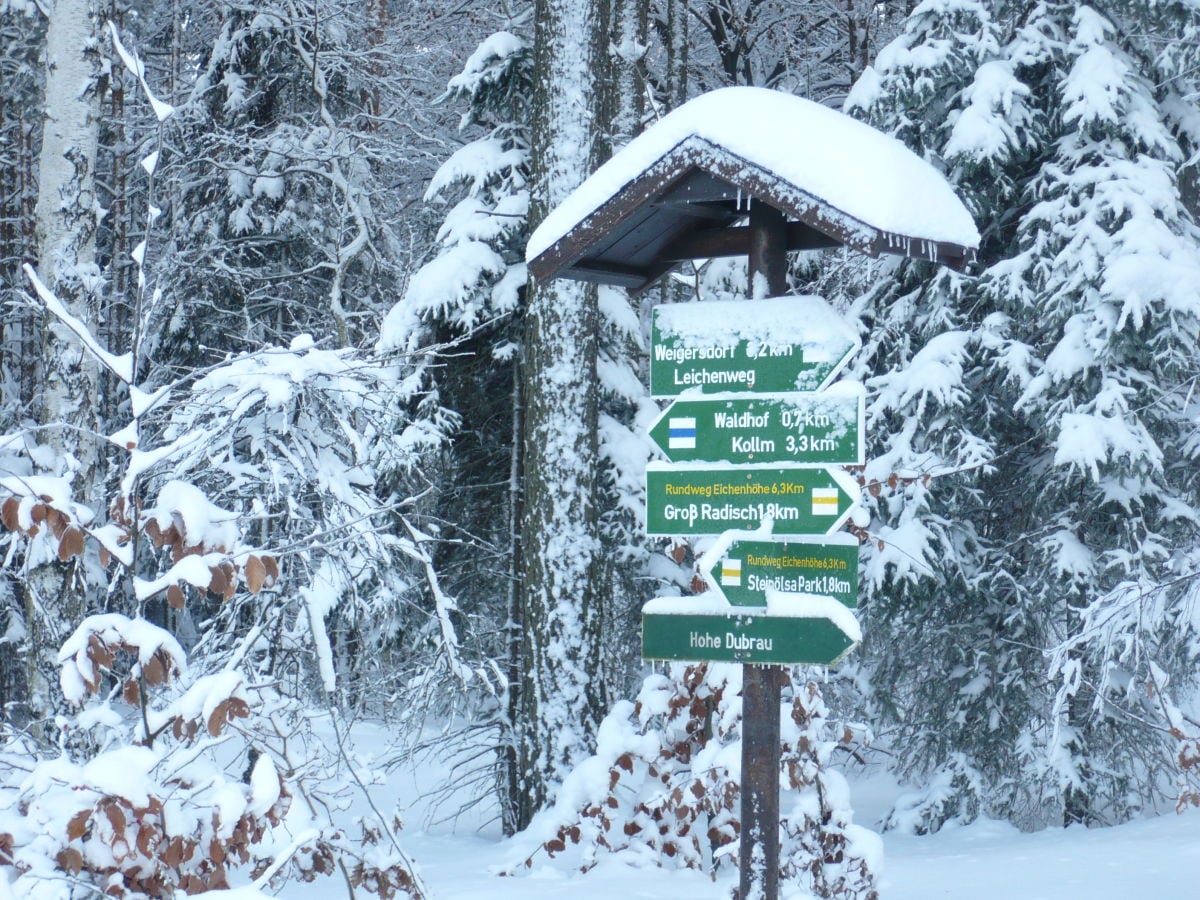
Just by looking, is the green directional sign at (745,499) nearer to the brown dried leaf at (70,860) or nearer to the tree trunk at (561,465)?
the brown dried leaf at (70,860)

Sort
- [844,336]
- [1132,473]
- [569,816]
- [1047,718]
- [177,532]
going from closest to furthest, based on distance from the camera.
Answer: [177,532] → [844,336] → [569,816] → [1132,473] → [1047,718]

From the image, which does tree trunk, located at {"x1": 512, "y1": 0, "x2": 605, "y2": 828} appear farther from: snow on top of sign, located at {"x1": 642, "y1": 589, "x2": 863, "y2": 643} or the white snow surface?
snow on top of sign, located at {"x1": 642, "y1": 589, "x2": 863, "y2": 643}

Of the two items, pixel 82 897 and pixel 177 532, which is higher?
pixel 177 532

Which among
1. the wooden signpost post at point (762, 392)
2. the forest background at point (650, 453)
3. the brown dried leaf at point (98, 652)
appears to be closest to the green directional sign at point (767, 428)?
the wooden signpost post at point (762, 392)

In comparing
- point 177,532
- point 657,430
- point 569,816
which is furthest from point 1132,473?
point 177,532

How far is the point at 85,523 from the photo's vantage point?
3.38m

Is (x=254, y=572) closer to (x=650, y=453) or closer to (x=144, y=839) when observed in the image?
(x=144, y=839)

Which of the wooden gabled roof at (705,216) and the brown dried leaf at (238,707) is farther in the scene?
the wooden gabled roof at (705,216)

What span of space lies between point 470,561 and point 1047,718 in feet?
16.1

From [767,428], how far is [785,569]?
0.53 metres

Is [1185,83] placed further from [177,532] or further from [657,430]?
[177,532]

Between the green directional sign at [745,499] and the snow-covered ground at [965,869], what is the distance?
7.10 ft

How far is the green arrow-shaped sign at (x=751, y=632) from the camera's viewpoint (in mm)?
4289

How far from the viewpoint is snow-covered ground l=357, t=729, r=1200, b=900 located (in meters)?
6.54
